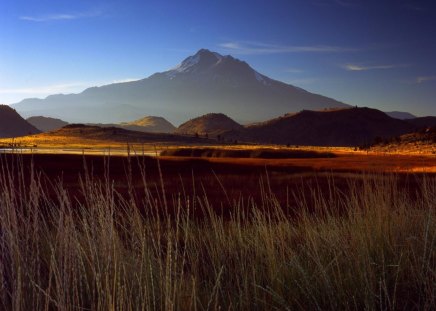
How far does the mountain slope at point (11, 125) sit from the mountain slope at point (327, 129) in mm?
56388

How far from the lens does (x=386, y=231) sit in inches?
204

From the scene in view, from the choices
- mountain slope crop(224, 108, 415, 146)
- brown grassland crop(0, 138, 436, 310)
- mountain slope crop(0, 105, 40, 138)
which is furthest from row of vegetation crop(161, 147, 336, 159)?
mountain slope crop(0, 105, 40, 138)

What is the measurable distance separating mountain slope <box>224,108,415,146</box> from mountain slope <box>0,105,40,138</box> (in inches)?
2220

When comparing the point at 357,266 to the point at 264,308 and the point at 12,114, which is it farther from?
the point at 12,114

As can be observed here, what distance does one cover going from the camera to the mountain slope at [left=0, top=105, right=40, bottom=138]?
125 metres

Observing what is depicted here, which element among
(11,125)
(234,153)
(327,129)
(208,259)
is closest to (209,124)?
(327,129)

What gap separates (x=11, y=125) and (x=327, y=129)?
80718mm

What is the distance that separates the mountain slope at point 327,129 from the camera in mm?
107562

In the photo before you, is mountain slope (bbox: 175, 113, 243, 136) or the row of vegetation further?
mountain slope (bbox: 175, 113, 243, 136)

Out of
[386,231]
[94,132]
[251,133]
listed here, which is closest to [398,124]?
[251,133]

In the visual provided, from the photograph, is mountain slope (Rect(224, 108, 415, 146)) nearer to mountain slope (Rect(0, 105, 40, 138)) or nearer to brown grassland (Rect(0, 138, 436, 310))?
mountain slope (Rect(0, 105, 40, 138))

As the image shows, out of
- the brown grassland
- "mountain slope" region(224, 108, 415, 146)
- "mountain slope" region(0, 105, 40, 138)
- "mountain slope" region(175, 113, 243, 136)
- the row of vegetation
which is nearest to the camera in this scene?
the brown grassland

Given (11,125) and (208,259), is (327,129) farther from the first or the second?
(208,259)

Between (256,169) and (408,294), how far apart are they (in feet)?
51.3
